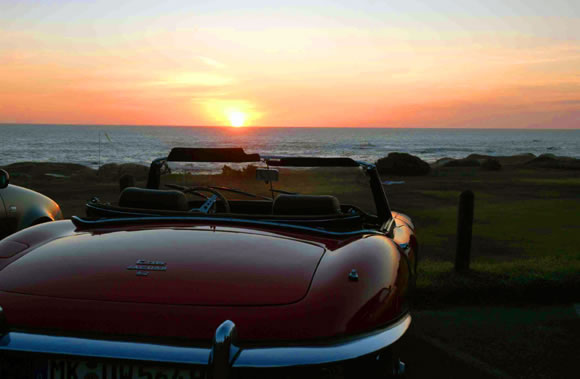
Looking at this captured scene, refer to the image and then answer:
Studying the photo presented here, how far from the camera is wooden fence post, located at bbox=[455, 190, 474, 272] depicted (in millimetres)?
6516

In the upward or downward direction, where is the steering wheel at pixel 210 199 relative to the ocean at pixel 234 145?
upward

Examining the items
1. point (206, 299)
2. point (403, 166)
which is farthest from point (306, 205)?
point (403, 166)

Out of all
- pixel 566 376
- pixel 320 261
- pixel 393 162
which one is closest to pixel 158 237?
pixel 320 261

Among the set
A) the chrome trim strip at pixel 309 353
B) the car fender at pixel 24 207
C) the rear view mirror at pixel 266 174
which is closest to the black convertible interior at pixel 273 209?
the rear view mirror at pixel 266 174

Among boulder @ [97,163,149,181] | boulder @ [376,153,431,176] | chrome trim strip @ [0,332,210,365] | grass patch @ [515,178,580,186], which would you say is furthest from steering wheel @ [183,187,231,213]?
boulder @ [97,163,149,181]

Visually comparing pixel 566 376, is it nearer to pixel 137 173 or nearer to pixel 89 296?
pixel 89 296

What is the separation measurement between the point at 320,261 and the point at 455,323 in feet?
10.3

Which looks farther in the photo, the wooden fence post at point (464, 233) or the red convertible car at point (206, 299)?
the wooden fence post at point (464, 233)

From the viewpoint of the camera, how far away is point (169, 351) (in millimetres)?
2066

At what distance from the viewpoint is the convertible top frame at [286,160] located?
3922mm

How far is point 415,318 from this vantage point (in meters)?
5.42

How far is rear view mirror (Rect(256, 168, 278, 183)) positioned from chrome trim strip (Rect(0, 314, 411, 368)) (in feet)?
6.13

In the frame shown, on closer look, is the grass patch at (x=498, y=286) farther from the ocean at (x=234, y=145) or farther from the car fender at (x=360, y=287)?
the ocean at (x=234, y=145)

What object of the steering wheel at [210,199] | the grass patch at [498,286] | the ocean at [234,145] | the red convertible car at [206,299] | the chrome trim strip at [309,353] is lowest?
the ocean at [234,145]
